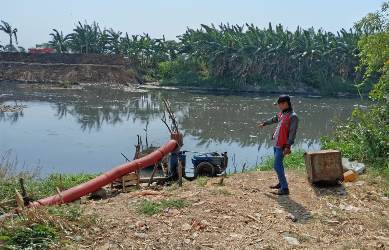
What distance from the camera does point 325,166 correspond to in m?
6.93

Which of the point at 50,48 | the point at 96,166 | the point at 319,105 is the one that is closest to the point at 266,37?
the point at 319,105

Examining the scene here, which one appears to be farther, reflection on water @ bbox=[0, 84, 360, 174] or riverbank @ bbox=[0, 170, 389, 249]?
reflection on water @ bbox=[0, 84, 360, 174]

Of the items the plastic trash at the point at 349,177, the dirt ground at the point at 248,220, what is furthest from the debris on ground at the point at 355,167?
the dirt ground at the point at 248,220

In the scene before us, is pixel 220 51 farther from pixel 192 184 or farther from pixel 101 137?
pixel 192 184

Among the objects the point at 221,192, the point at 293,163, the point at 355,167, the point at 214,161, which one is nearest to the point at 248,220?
the point at 221,192

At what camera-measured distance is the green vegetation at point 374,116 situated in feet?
27.5

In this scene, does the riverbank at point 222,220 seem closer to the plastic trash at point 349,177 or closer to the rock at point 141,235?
the rock at point 141,235

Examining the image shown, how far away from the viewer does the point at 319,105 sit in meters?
30.0

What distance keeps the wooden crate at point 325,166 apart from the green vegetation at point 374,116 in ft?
4.63

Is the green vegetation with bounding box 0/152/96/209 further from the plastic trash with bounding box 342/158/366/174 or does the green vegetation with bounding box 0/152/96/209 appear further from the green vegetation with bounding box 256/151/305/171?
the plastic trash with bounding box 342/158/366/174

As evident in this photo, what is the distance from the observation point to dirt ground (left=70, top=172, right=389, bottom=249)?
5.05 m

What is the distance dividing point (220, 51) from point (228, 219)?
33.4 meters

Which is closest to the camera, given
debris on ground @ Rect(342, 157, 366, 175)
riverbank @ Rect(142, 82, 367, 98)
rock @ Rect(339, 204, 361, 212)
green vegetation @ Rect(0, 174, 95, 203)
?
rock @ Rect(339, 204, 361, 212)

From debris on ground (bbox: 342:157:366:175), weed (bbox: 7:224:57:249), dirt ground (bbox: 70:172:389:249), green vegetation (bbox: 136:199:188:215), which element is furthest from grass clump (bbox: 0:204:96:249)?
debris on ground (bbox: 342:157:366:175)
